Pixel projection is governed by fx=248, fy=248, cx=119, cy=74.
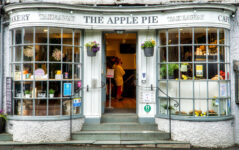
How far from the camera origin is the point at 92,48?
9039 millimetres

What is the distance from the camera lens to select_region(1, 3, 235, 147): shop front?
28.0 feet

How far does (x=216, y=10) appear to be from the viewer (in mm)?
8594

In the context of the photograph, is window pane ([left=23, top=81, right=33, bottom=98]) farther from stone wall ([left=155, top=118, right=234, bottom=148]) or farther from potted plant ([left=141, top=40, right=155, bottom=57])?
stone wall ([left=155, top=118, right=234, bottom=148])

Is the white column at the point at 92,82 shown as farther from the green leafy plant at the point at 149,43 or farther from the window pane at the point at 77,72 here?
the green leafy plant at the point at 149,43

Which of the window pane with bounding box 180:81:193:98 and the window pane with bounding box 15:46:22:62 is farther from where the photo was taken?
the window pane with bounding box 15:46:22:62

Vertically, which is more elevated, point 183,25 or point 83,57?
point 183,25

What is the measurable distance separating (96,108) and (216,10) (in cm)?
554

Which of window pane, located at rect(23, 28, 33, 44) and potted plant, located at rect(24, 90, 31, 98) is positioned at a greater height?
window pane, located at rect(23, 28, 33, 44)

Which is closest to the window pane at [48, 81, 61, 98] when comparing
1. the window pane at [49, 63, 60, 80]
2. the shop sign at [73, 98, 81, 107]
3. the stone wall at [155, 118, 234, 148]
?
the window pane at [49, 63, 60, 80]

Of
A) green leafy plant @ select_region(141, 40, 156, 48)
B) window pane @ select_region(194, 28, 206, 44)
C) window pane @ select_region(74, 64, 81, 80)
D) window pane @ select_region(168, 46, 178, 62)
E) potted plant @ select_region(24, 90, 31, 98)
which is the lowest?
potted plant @ select_region(24, 90, 31, 98)

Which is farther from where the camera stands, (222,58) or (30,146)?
(222,58)

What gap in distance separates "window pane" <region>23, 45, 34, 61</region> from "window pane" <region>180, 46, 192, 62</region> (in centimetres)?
531

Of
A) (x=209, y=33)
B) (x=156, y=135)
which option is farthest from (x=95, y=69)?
(x=209, y=33)

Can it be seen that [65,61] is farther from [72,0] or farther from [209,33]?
[209,33]
